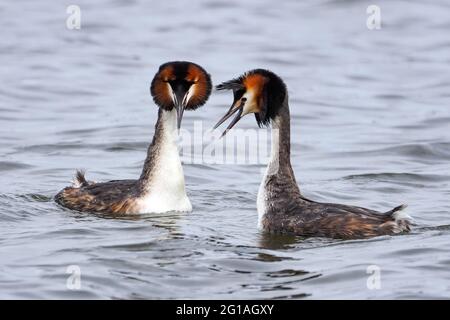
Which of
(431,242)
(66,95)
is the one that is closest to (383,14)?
(66,95)

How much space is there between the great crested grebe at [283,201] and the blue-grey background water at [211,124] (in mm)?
147

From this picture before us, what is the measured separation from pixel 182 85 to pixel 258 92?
0.93 m

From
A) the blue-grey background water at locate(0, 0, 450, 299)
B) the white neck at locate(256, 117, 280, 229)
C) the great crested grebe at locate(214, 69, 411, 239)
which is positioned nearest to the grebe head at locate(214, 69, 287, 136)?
the great crested grebe at locate(214, 69, 411, 239)

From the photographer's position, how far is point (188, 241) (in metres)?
12.1

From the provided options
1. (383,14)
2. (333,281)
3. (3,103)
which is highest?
(383,14)

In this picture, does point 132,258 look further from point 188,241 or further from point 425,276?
point 425,276

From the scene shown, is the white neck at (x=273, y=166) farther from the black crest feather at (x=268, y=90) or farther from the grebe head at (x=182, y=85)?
the grebe head at (x=182, y=85)

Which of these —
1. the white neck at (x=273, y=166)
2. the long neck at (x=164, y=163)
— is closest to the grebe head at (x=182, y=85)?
the long neck at (x=164, y=163)

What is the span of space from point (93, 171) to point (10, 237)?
4.28 metres

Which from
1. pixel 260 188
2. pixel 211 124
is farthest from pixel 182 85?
pixel 211 124

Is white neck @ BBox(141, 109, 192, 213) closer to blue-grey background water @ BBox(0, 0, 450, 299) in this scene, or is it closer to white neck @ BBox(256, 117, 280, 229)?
blue-grey background water @ BBox(0, 0, 450, 299)

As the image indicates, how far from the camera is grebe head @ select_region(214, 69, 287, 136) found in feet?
40.2

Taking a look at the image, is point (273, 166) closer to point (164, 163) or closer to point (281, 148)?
point (281, 148)

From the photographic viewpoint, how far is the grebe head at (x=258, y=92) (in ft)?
40.2
